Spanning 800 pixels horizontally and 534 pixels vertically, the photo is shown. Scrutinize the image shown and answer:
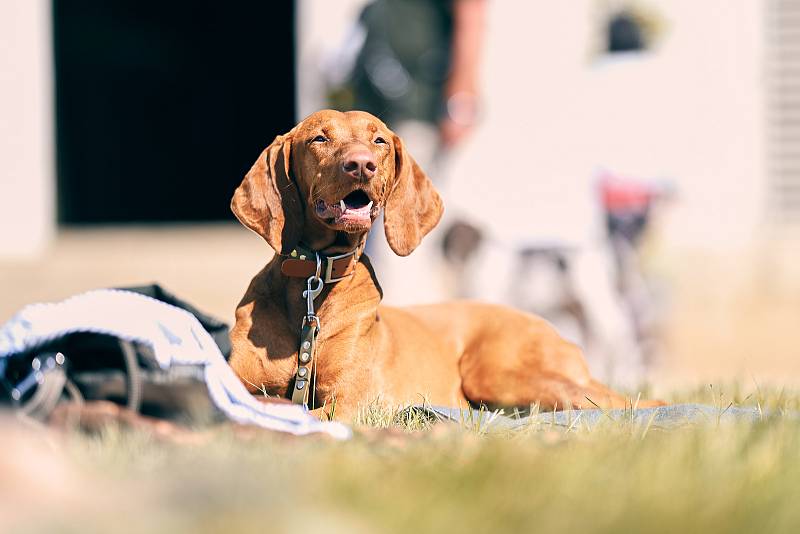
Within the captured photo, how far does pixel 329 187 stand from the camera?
3.66 meters

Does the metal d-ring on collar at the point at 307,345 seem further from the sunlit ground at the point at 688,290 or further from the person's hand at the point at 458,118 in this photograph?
the person's hand at the point at 458,118

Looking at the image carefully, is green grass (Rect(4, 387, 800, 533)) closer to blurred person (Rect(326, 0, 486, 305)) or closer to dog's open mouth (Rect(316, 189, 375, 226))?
dog's open mouth (Rect(316, 189, 375, 226))

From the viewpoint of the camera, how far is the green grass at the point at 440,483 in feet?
7.00

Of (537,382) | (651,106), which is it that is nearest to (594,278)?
(651,106)

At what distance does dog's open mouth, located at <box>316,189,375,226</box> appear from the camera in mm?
3643

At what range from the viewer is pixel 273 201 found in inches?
151

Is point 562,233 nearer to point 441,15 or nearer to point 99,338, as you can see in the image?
point 441,15

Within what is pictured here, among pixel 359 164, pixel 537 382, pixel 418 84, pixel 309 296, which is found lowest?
pixel 537 382

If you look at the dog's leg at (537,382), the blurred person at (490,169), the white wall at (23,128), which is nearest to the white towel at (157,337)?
the dog's leg at (537,382)

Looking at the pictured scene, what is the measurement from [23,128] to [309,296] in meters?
5.89

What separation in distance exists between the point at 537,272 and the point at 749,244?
1465 mm

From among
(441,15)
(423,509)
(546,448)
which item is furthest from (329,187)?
(441,15)

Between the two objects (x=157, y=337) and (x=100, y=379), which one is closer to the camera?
(x=100, y=379)

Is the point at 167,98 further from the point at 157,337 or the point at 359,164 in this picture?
the point at 157,337
